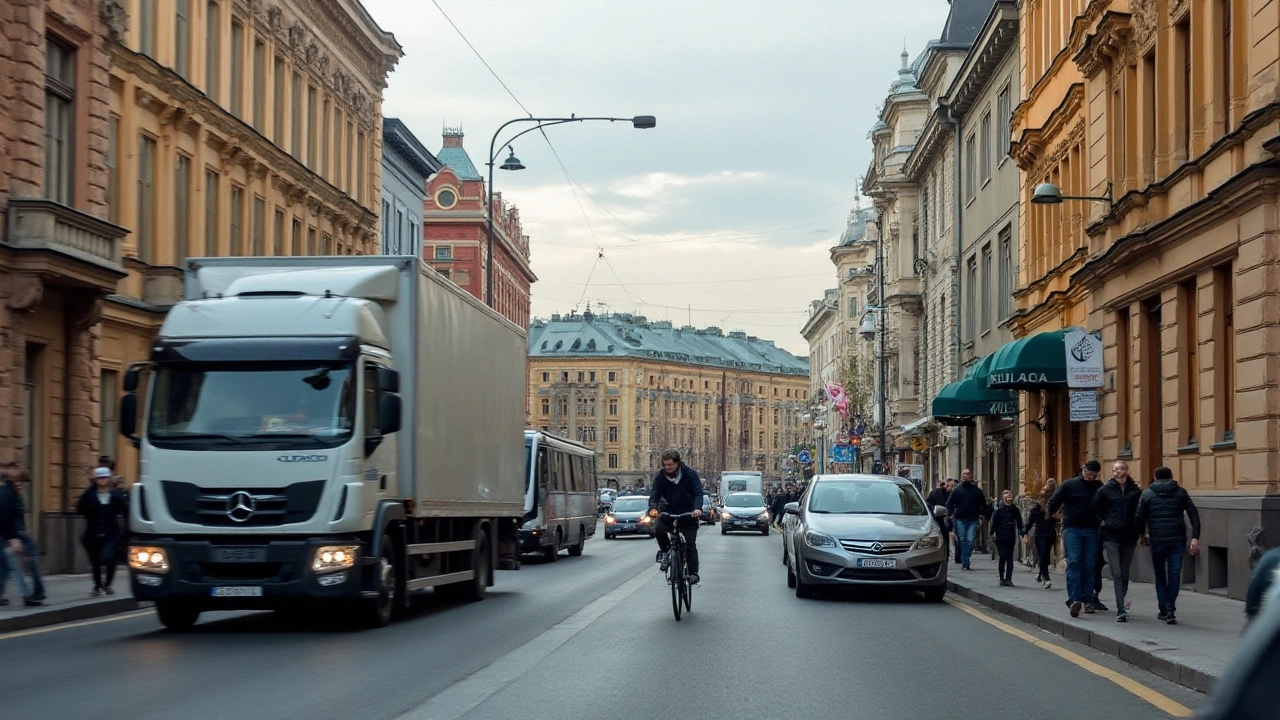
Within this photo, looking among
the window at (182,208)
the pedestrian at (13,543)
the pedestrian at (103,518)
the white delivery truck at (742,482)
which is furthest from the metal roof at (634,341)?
the pedestrian at (13,543)

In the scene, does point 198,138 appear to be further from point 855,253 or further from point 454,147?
point 855,253

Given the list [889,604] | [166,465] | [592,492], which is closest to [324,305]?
[166,465]

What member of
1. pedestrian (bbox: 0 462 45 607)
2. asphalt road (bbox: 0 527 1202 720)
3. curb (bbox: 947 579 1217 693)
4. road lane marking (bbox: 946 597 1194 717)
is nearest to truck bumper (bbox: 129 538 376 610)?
asphalt road (bbox: 0 527 1202 720)

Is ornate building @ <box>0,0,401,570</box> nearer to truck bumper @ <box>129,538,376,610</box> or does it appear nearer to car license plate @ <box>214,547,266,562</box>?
truck bumper @ <box>129,538,376,610</box>

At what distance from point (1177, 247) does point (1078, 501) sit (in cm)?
635

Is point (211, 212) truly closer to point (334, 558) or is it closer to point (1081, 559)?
point (334, 558)

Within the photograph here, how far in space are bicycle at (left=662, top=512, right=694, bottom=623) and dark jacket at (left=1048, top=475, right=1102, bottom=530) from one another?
3955 mm

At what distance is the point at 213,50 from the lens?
3581 centimetres

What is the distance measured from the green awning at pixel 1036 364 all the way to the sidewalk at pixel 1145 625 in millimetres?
5187

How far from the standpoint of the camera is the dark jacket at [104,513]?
20797 mm

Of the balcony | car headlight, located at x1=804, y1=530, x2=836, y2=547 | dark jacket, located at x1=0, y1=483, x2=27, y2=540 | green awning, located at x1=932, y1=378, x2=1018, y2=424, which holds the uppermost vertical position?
the balcony

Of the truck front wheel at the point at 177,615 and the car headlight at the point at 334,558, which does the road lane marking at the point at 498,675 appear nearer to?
the car headlight at the point at 334,558

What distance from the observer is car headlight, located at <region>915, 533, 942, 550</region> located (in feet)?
67.7

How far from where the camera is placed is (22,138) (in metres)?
24.2
